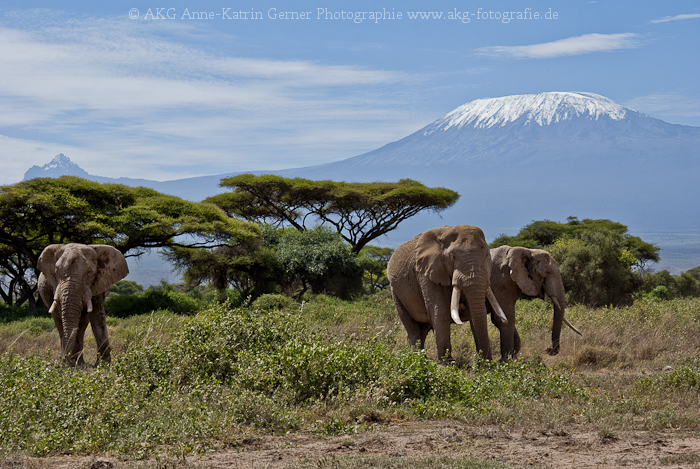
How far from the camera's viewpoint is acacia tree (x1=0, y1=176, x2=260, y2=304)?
21734 mm

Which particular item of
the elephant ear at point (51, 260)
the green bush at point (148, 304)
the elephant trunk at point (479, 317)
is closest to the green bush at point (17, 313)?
the green bush at point (148, 304)

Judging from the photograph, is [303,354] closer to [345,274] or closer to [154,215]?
[154,215]

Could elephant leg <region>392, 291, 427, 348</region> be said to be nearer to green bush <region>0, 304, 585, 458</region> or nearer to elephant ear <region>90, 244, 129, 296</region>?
green bush <region>0, 304, 585, 458</region>

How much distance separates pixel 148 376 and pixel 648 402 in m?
6.55

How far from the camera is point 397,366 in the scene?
26.5 feet

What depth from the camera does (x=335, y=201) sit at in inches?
1483

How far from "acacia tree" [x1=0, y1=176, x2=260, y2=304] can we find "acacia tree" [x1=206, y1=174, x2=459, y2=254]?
10618mm

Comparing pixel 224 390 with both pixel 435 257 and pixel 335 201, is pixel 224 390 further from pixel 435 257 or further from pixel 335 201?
pixel 335 201

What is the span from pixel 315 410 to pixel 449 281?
11.7 ft

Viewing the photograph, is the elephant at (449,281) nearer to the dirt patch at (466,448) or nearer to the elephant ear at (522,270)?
the elephant ear at (522,270)

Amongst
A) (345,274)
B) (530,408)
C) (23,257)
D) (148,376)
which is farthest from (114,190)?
(530,408)

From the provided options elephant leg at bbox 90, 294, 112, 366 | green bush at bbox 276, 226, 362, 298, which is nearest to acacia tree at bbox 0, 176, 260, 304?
green bush at bbox 276, 226, 362, 298

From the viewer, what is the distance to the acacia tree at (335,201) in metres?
36.3

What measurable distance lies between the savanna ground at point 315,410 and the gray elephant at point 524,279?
6.36 ft
